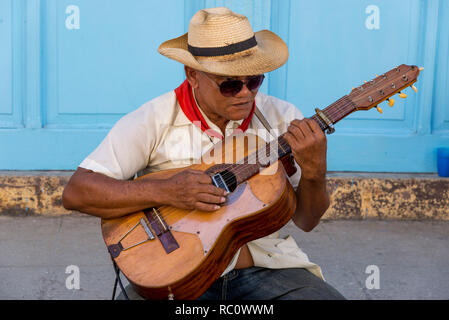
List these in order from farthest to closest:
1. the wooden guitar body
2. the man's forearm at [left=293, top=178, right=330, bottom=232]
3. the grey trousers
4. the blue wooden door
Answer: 1. the blue wooden door
2. the man's forearm at [left=293, top=178, right=330, bottom=232]
3. the grey trousers
4. the wooden guitar body

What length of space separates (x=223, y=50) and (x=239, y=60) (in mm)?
76

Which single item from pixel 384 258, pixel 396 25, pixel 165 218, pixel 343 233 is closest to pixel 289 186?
pixel 165 218

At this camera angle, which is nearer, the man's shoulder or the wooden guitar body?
the wooden guitar body

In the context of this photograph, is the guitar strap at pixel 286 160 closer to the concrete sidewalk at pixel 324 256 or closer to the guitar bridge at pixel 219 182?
the guitar bridge at pixel 219 182

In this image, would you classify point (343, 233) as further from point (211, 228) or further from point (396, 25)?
point (211, 228)

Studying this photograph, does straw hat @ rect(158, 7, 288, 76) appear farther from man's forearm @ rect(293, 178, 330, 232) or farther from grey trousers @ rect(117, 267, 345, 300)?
grey trousers @ rect(117, 267, 345, 300)

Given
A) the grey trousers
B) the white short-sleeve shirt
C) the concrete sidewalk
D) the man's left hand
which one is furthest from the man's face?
the concrete sidewalk

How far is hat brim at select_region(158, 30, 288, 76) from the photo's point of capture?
2541mm

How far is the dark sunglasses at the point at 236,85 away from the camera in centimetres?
257

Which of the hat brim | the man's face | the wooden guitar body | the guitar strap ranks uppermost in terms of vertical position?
the hat brim

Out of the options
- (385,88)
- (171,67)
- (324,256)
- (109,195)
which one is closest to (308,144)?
(385,88)

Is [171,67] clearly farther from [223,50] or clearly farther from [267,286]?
[267,286]

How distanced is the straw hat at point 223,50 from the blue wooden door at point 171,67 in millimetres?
2508

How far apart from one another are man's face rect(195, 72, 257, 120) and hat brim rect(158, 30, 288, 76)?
0.05 m
